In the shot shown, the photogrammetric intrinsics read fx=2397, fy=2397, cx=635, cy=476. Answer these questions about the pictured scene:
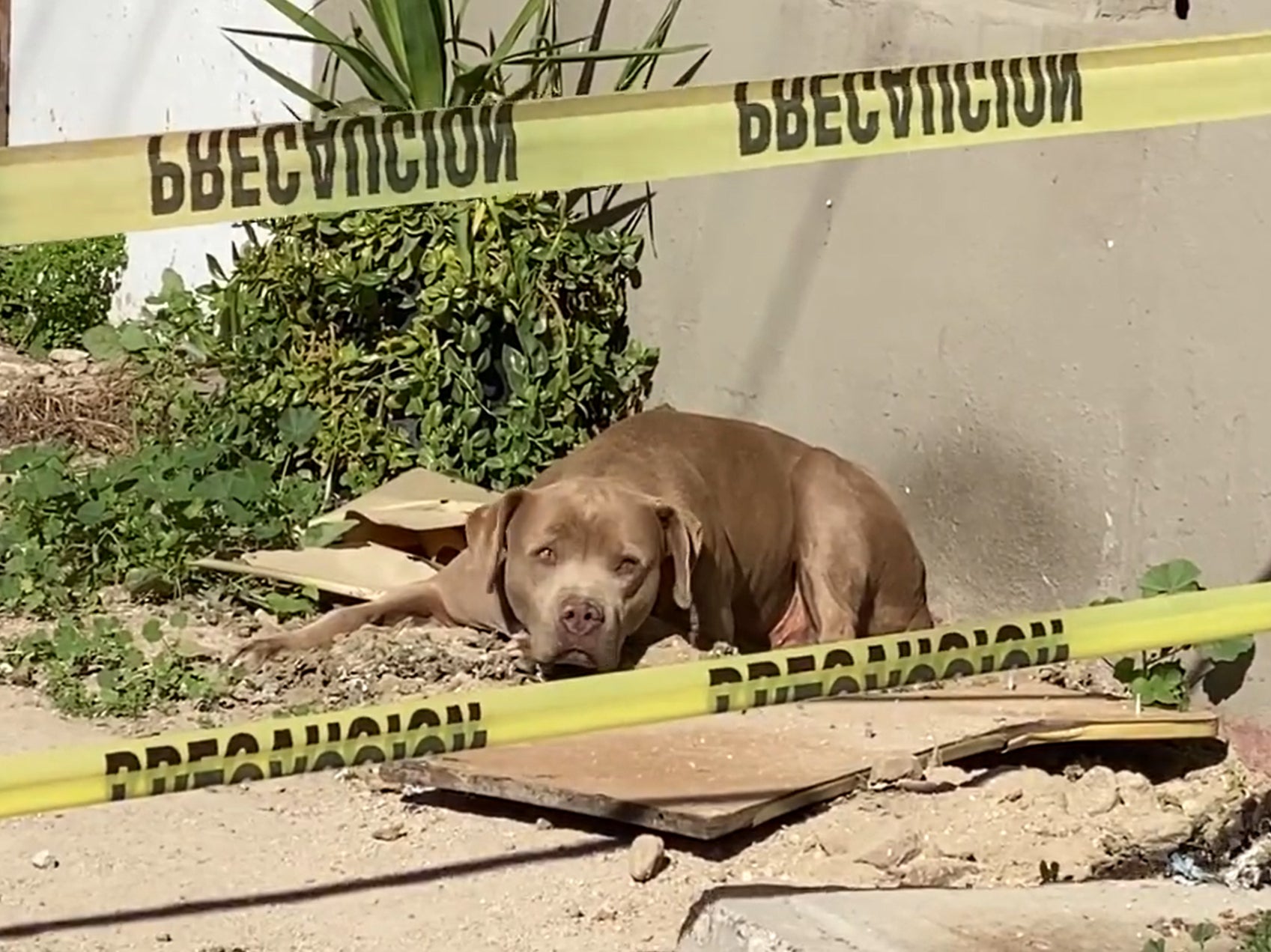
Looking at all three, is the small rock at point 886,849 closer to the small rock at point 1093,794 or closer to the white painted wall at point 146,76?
the small rock at point 1093,794

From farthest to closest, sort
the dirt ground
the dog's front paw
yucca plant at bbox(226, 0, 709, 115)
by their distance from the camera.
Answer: yucca plant at bbox(226, 0, 709, 115) < the dog's front paw < the dirt ground

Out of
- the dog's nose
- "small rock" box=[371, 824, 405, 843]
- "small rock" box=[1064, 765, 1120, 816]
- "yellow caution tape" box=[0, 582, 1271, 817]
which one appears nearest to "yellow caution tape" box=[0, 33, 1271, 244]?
"yellow caution tape" box=[0, 582, 1271, 817]

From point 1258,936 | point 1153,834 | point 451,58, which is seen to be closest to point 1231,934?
point 1258,936

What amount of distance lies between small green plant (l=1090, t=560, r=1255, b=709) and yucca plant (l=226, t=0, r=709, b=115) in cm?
271

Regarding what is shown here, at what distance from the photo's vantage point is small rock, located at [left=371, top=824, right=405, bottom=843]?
4.83 metres

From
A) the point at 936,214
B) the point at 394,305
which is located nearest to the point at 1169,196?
the point at 936,214

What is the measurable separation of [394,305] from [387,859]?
307 centimetres

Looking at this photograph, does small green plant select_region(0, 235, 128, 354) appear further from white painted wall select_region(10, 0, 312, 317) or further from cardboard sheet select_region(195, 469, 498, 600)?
cardboard sheet select_region(195, 469, 498, 600)

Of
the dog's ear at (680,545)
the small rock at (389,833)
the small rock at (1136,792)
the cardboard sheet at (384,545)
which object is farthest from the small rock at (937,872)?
the cardboard sheet at (384,545)

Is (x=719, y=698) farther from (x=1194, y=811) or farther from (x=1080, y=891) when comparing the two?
(x=1194, y=811)

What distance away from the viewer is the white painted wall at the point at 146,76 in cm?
877

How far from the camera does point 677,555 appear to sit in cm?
606

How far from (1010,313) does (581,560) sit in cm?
122

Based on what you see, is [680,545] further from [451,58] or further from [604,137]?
[604,137]
